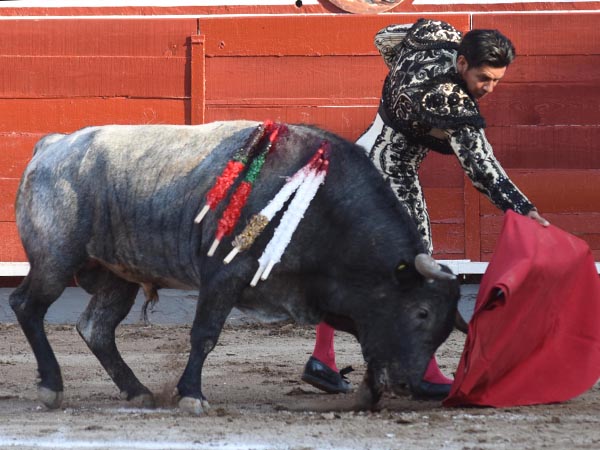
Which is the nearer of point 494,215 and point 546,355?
point 546,355

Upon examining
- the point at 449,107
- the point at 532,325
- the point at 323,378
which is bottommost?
the point at 323,378

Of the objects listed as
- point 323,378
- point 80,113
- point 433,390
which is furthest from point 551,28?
point 433,390

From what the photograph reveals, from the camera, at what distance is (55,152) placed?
4.55 m

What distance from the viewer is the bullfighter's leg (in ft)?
14.4

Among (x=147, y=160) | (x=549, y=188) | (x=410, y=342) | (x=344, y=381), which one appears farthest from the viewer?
(x=549, y=188)

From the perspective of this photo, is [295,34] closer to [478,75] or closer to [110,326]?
[110,326]

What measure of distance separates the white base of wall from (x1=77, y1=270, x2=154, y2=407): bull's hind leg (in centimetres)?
260

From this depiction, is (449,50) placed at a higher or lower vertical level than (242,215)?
higher

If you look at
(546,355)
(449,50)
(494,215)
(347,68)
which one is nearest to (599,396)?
(546,355)

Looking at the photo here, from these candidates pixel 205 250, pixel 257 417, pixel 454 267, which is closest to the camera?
pixel 257 417

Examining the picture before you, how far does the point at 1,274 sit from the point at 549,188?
312 centimetres

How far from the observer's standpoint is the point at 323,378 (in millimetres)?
4680

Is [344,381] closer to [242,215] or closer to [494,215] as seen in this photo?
[242,215]

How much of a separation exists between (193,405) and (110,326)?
685 millimetres
